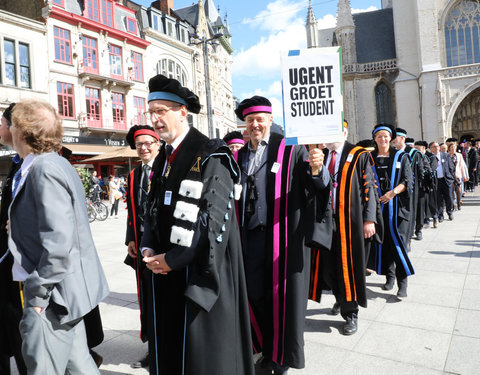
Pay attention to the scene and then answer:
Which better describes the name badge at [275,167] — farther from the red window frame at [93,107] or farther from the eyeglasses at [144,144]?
the red window frame at [93,107]

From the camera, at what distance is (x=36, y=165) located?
6.72 feet

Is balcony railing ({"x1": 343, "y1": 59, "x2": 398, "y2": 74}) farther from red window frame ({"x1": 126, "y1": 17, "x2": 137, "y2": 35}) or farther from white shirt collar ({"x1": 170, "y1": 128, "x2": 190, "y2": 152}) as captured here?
white shirt collar ({"x1": 170, "y1": 128, "x2": 190, "y2": 152})

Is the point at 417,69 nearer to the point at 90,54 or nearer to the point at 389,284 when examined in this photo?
the point at 90,54

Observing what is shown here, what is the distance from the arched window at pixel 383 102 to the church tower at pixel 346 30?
13.1 ft

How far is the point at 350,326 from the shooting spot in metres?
3.70

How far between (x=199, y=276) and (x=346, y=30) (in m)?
42.5

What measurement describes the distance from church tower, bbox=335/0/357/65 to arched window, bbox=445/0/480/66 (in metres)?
9.25

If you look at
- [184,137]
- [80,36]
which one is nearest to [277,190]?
[184,137]

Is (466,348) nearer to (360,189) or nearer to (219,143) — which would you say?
(360,189)

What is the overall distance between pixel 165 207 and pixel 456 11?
127ft

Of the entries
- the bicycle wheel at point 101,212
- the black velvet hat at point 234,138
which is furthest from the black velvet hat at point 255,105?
the bicycle wheel at point 101,212

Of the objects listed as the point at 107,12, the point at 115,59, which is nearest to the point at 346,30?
the point at 107,12

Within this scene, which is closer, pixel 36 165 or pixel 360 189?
pixel 36 165

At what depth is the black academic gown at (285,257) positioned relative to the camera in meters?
2.93
